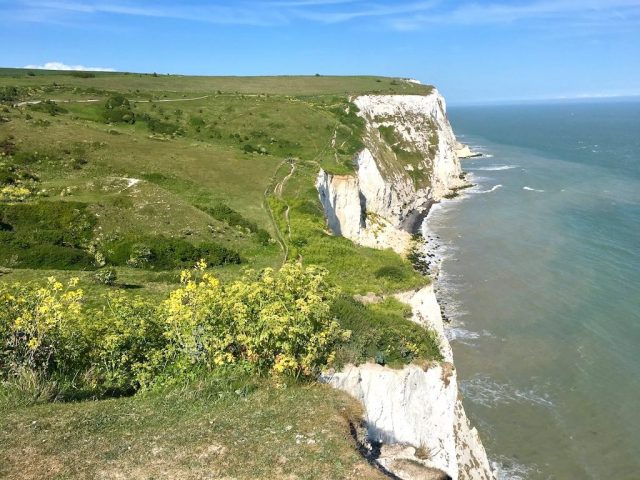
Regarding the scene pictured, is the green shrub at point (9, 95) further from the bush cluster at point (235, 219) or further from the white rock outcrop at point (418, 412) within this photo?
the white rock outcrop at point (418, 412)

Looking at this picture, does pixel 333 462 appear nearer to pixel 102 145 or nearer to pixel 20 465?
pixel 20 465

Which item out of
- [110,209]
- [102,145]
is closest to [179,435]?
[110,209]

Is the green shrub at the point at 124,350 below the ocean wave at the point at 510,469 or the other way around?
the other way around

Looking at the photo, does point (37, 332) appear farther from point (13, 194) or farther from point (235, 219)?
point (235, 219)

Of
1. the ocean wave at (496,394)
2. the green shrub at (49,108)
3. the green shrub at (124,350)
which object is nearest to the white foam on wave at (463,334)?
the ocean wave at (496,394)

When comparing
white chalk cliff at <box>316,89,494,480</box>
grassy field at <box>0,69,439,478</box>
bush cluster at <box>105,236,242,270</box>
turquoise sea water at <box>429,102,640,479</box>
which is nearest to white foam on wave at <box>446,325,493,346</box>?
turquoise sea water at <box>429,102,640,479</box>

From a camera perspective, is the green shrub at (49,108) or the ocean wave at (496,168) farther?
the ocean wave at (496,168)
